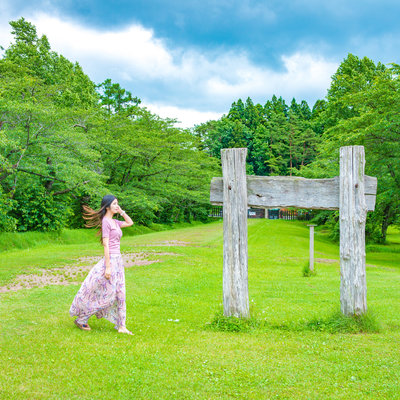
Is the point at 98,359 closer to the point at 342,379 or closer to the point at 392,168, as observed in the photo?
the point at 342,379

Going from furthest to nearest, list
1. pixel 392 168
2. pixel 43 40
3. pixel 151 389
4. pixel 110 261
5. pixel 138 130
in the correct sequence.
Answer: pixel 43 40, pixel 138 130, pixel 392 168, pixel 110 261, pixel 151 389

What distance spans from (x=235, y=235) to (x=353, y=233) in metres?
1.81

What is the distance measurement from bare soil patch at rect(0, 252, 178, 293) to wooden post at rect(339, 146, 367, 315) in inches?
301

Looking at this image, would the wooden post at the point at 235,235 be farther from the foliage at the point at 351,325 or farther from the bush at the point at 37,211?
the bush at the point at 37,211

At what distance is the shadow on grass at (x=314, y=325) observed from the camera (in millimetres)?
6031

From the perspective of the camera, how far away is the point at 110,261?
6.14 meters

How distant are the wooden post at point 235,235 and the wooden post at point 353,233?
152 centimetres

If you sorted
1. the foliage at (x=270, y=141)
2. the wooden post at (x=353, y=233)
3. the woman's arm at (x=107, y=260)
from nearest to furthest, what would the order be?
the woman's arm at (x=107, y=260) < the wooden post at (x=353, y=233) < the foliage at (x=270, y=141)

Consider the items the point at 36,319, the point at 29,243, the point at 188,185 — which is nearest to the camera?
the point at 36,319

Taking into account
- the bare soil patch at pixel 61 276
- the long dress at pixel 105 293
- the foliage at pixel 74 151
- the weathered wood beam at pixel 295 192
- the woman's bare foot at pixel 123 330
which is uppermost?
the foliage at pixel 74 151

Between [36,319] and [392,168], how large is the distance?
59.8 feet

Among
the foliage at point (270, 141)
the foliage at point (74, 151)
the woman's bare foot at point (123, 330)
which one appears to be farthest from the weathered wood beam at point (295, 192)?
the foliage at point (270, 141)

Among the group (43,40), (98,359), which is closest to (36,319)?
(98,359)

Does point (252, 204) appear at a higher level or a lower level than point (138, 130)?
lower
